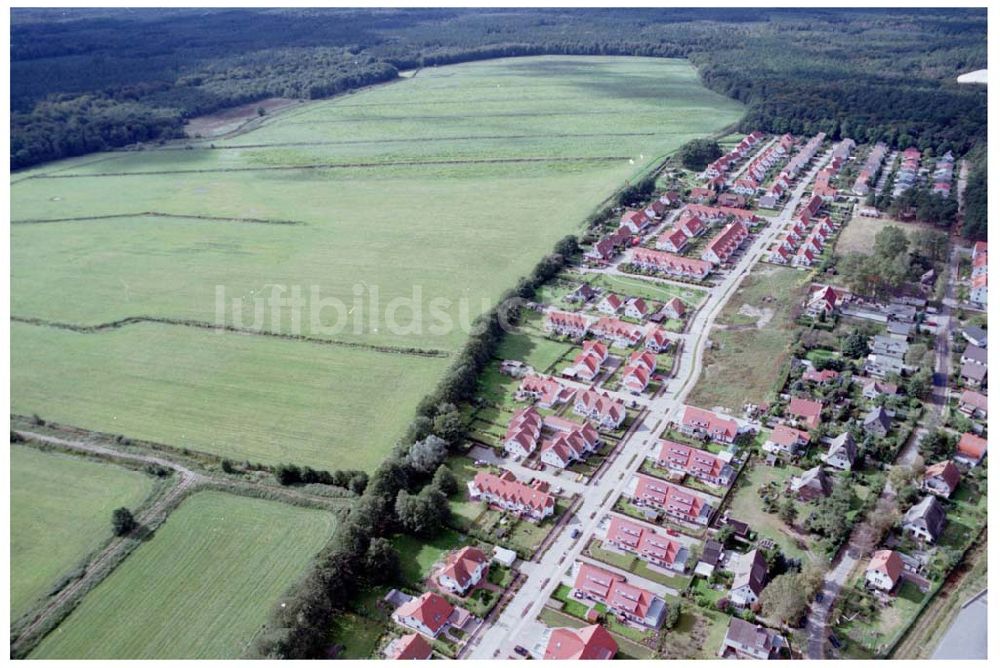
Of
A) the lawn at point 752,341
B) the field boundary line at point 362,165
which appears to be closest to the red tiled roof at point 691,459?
the lawn at point 752,341

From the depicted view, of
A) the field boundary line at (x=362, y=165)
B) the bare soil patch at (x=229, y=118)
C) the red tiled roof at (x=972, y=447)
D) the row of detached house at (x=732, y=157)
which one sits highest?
the bare soil patch at (x=229, y=118)

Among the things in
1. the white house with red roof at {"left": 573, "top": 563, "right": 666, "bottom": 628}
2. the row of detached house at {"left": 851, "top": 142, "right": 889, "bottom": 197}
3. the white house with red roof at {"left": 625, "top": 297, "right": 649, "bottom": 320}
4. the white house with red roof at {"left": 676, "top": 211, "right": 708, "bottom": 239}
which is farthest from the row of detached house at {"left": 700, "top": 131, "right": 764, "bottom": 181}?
the white house with red roof at {"left": 573, "top": 563, "right": 666, "bottom": 628}

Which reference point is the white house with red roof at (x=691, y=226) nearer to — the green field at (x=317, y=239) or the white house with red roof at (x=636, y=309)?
the green field at (x=317, y=239)

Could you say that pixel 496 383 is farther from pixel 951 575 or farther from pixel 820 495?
pixel 951 575

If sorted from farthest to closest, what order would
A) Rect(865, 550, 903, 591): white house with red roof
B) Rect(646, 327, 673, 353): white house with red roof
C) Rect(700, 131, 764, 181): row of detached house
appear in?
Rect(700, 131, 764, 181): row of detached house
Rect(646, 327, 673, 353): white house with red roof
Rect(865, 550, 903, 591): white house with red roof

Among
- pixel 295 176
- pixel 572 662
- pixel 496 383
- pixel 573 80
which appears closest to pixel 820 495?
pixel 572 662

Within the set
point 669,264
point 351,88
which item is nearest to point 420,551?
point 669,264

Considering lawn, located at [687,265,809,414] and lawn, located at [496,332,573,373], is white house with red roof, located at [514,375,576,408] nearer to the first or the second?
lawn, located at [496,332,573,373]
